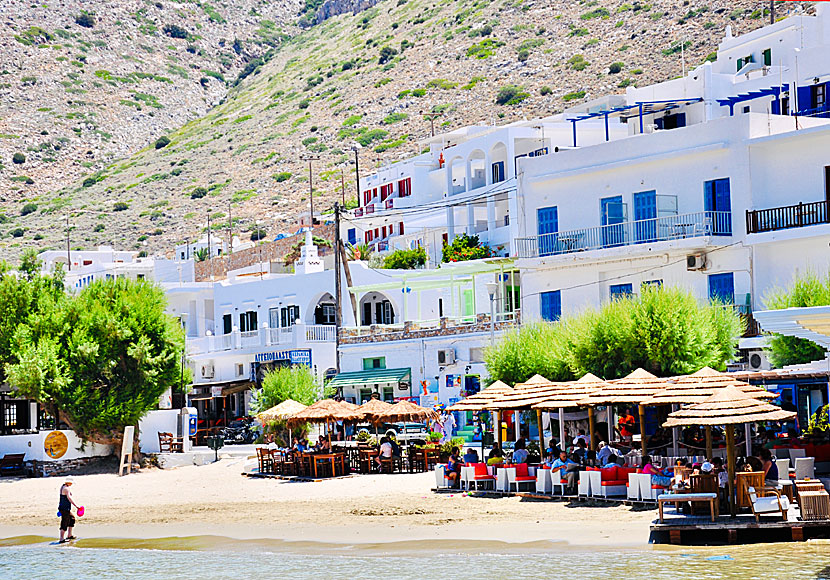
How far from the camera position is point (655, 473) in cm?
2322

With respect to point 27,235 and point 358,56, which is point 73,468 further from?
point 358,56

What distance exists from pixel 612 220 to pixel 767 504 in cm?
2115

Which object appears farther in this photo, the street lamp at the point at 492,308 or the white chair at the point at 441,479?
the street lamp at the point at 492,308

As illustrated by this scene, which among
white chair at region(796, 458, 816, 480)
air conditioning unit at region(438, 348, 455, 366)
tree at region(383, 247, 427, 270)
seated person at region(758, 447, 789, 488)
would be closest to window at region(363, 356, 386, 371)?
air conditioning unit at region(438, 348, 455, 366)

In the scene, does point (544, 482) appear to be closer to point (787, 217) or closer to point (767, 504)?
point (767, 504)

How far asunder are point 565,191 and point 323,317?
16.5m

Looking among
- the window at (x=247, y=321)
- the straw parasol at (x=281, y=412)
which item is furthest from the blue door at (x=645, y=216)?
the window at (x=247, y=321)

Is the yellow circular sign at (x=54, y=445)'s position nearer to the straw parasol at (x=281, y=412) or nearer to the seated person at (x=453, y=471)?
the straw parasol at (x=281, y=412)

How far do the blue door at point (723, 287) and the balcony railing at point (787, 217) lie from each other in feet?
5.33

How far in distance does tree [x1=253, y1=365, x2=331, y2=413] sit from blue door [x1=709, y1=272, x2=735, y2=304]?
46.4 ft

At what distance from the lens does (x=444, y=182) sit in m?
68.6

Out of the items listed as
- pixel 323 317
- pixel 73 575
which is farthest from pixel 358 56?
pixel 73 575

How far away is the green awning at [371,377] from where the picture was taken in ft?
155

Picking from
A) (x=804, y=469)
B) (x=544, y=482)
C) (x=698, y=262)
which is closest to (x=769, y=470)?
(x=804, y=469)
